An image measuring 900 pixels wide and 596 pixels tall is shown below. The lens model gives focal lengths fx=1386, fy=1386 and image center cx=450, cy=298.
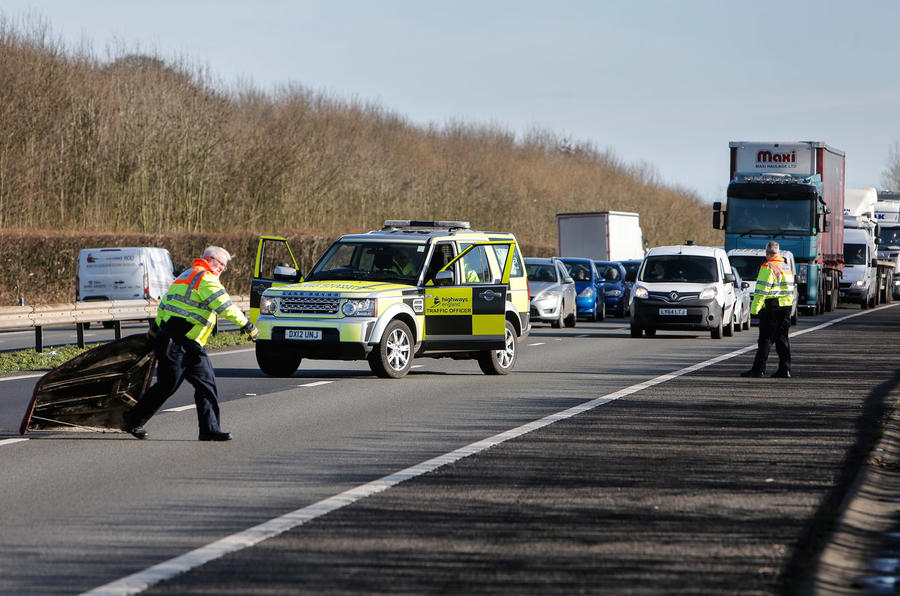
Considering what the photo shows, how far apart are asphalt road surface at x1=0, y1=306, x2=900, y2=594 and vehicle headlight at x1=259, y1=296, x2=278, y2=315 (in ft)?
3.69

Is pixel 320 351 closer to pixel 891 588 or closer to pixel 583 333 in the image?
pixel 891 588

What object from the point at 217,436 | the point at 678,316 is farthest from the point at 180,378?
the point at 678,316

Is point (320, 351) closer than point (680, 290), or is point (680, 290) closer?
point (320, 351)

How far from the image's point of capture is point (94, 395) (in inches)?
448

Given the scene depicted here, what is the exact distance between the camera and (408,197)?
6469 centimetres

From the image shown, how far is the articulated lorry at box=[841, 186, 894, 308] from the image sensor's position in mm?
47094

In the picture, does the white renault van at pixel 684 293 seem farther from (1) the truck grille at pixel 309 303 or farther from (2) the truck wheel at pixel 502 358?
(1) the truck grille at pixel 309 303

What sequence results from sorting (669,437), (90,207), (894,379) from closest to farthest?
1. (669,437)
2. (894,379)
3. (90,207)

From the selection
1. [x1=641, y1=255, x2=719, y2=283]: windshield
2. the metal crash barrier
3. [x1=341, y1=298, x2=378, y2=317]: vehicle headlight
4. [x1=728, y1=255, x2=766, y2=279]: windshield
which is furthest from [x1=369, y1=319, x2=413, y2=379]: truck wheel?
[x1=728, y1=255, x2=766, y2=279]: windshield

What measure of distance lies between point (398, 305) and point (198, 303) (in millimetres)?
5923

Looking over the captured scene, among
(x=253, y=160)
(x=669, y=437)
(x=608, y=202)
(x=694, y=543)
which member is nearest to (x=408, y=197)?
(x=253, y=160)

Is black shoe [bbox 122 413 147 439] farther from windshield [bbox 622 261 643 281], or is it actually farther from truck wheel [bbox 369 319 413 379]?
windshield [bbox 622 261 643 281]

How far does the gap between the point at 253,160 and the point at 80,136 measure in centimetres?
840

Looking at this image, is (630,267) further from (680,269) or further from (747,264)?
(680,269)
